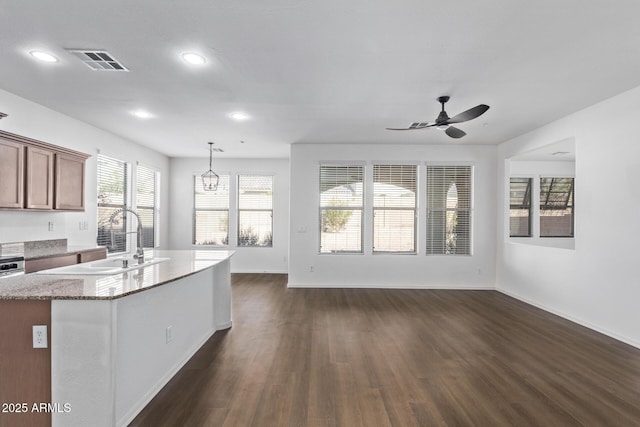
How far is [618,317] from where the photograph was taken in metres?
3.66

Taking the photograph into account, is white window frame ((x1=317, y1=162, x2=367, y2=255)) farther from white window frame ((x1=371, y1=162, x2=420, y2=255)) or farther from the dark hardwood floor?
the dark hardwood floor

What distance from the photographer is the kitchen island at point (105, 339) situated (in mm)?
1857

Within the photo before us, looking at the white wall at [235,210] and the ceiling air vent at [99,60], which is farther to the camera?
the white wall at [235,210]

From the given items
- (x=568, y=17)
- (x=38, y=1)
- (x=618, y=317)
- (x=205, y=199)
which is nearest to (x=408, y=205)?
(x=618, y=317)

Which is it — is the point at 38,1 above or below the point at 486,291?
above

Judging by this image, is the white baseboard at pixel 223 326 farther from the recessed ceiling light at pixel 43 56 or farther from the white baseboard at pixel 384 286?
the recessed ceiling light at pixel 43 56

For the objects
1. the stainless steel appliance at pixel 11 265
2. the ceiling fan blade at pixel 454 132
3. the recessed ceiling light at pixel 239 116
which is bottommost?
the stainless steel appliance at pixel 11 265

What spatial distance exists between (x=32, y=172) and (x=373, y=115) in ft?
14.1

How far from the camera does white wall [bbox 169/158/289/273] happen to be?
7777 millimetres

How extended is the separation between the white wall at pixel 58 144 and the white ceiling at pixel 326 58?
220 mm

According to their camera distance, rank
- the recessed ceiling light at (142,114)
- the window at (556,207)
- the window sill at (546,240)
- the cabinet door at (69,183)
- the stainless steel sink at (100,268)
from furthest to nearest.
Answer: the window at (556,207), the window sill at (546,240), the recessed ceiling light at (142,114), the cabinet door at (69,183), the stainless steel sink at (100,268)

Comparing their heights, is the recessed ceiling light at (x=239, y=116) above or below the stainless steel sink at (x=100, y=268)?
above

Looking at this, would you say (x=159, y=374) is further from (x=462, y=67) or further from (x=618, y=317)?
(x=618, y=317)

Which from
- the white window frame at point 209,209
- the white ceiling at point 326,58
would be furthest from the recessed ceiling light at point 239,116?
the white window frame at point 209,209
